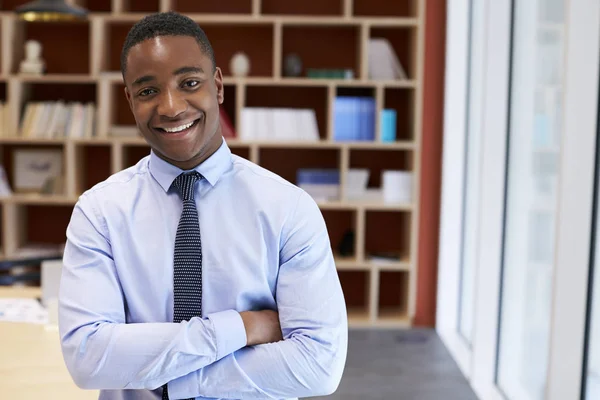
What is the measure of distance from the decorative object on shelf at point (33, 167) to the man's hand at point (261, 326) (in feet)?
14.0

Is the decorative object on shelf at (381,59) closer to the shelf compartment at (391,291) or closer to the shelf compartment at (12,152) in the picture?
the shelf compartment at (391,291)

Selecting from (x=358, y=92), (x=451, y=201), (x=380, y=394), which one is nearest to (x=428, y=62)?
(x=358, y=92)

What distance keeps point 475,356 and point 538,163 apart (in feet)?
4.04

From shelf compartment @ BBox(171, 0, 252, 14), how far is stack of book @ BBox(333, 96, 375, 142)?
108 cm

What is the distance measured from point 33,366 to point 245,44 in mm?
3780

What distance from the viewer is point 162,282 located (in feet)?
4.80

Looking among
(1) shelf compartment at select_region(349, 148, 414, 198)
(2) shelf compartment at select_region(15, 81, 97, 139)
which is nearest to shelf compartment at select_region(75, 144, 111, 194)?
(2) shelf compartment at select_region(15, 81, 97, 139)

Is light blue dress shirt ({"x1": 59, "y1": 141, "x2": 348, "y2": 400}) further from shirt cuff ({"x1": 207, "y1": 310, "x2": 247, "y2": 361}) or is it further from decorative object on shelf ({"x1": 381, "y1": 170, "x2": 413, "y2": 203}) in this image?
decorative object on shelf ({"x1": 381, "y1": 170, "x2": 413, "y2": 203})

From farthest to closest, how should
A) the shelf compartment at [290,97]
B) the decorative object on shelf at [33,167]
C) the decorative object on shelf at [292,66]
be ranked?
the shelf compartment at [290,97] → the decorative object on shelf at [33,167] → the decorative object on shelf at [292,66]

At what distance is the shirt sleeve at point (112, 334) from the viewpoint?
4.63 feet

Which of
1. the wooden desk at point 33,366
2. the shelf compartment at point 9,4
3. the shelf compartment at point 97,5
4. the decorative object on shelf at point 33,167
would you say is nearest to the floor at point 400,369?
the wooden desk at point 33,366

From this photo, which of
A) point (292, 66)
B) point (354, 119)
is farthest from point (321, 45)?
point (354, 119)

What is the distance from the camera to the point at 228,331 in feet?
4.68

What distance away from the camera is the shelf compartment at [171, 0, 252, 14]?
5.40m
